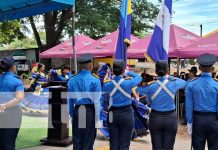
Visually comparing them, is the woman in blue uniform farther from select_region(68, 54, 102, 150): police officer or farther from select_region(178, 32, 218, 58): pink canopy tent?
select_region(68, 54, 102, 150): police officer

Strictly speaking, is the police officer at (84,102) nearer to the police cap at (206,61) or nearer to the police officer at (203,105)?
the police officer at (203,105)

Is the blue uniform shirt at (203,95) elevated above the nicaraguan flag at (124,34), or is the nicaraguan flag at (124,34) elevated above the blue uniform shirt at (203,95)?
the nicaraguan flag at (124,34)

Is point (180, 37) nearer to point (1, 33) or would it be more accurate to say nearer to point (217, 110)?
point (1, 33)

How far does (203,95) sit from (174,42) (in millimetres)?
7599

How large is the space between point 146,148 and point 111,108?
2.29 meters

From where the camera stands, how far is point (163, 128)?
527 centimetres

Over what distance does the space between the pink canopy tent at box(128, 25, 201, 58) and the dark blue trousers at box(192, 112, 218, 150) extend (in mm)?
6875

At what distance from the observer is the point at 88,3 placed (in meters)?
26.3

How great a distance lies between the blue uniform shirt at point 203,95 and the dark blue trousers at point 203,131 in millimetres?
84

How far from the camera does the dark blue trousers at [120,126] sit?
18.5ft

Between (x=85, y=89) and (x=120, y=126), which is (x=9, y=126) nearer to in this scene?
(x=85, y=89)

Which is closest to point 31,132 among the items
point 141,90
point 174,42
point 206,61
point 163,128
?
point 141,90

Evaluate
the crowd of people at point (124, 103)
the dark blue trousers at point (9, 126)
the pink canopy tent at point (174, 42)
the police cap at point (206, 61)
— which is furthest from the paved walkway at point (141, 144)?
the pink canopy tent at point (174, 42)

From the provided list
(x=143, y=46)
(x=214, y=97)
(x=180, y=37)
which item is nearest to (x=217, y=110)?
(x=214, y=97)
